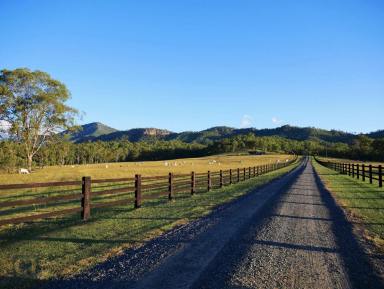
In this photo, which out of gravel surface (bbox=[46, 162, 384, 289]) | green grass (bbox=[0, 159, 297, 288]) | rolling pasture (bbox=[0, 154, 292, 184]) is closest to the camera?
gravel surface (bbox=[46, 162, 384, 289])

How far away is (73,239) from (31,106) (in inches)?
1653

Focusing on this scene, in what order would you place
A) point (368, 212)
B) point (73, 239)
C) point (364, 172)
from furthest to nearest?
A: point (364, 172) → point (368, 212) → point (73, 239)

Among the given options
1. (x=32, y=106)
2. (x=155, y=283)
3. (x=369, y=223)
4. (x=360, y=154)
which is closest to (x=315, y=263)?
(x=155, y=283)

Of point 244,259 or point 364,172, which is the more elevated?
point 364,172

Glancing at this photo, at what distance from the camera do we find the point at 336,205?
15031 millimetres

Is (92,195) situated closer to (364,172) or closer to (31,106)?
(364,172)

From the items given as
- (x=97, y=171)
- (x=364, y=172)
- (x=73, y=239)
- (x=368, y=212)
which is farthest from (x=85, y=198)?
(x=97, y=171)

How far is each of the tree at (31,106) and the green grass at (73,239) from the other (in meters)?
37.1

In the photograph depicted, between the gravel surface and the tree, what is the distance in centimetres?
4129

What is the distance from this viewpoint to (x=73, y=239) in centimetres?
888

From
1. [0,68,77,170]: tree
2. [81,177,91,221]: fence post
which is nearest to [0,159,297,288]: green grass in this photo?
[81,177,91,221]: fence post

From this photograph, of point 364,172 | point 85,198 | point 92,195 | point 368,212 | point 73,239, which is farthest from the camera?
point 364,172

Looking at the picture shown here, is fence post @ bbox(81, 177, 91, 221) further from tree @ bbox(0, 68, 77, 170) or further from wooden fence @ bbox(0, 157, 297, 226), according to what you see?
tree @ bbox(0, 68, 77, 170)

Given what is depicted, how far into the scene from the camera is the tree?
45.1 meters
